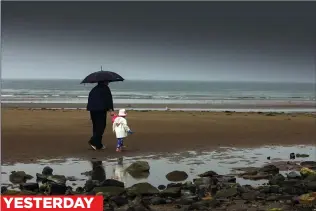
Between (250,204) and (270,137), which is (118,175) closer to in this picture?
(250,204)

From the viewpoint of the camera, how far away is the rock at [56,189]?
28.0 ft

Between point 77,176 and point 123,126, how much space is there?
12.0ft

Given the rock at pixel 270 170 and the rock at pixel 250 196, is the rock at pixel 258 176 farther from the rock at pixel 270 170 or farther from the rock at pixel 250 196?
the rock at pixel 250 196

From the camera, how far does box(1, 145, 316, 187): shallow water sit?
10414 mm

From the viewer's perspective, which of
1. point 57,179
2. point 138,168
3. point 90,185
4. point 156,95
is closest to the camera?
point 90,185

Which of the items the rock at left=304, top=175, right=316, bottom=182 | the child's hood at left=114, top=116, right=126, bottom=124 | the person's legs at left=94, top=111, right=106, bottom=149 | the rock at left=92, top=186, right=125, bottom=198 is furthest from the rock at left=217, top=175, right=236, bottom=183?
the person's legs at left=94, top=111, right=106, bottom=149

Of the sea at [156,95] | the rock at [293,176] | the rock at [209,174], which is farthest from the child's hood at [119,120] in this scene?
the sea at [156,95]

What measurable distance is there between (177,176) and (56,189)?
2.82 m

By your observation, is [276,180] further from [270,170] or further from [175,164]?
[175,164]

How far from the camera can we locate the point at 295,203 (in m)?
7.99

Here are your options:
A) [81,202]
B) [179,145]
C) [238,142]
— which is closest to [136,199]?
[81,202]

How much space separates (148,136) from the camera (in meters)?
17.9

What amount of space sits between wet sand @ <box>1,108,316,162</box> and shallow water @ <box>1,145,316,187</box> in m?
0.89

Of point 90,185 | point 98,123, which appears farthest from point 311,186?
point 98,123
